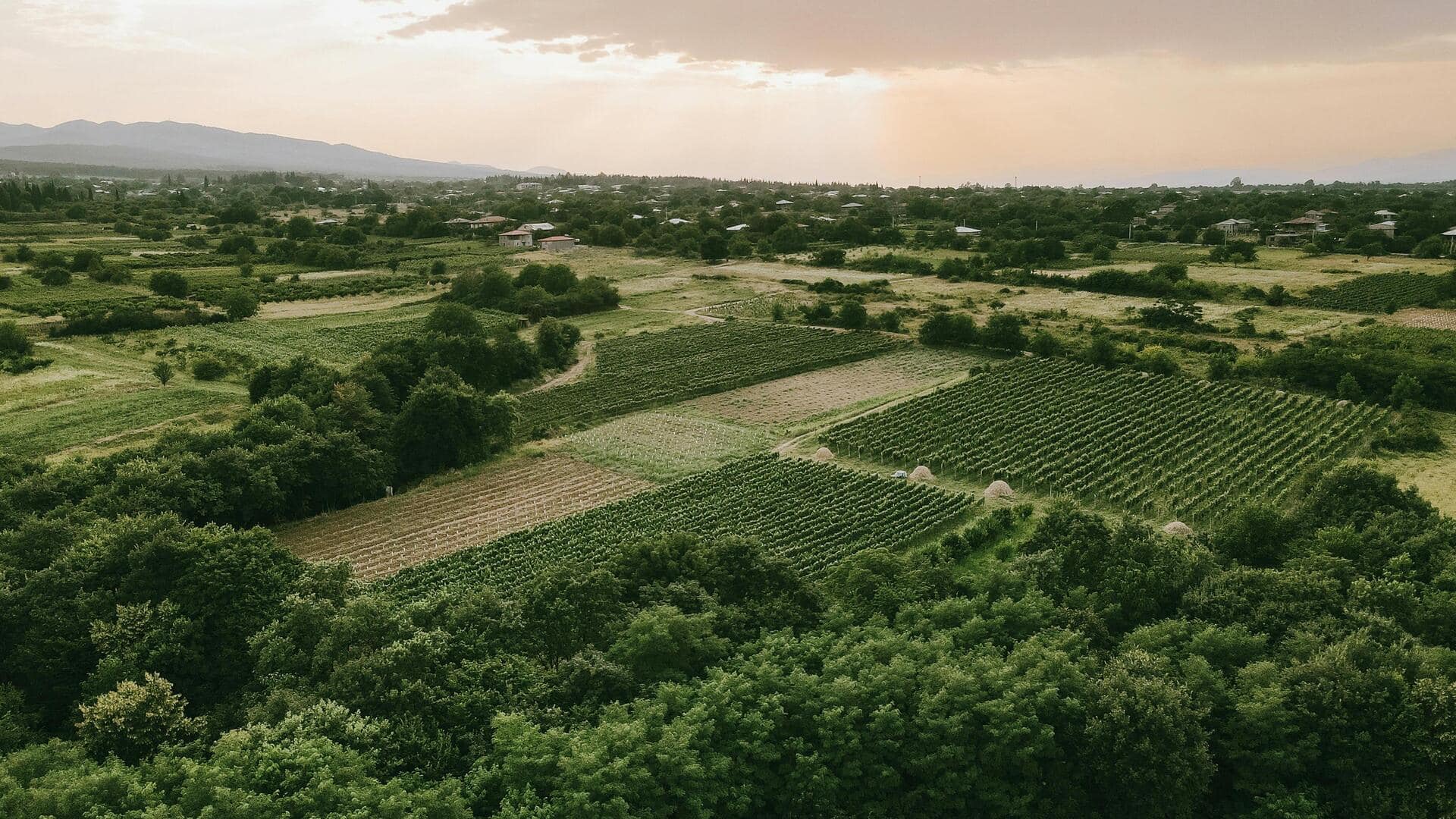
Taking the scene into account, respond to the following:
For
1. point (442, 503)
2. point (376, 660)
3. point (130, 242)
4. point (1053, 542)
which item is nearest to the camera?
point (376, 660)

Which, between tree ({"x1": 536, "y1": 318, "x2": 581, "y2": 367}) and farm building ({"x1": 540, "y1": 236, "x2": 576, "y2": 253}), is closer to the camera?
tree ({"x1": 536, "y1": 318, "x2": 581, "y2": 367})

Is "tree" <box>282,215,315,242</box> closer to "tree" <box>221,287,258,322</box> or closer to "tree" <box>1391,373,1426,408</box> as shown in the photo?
"tree" <box>221,287,258,322</box>

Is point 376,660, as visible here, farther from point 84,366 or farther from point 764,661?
point 84,366

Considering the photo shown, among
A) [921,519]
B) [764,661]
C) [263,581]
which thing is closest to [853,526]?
[921,519]

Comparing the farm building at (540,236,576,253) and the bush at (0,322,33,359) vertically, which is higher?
the farm building at (540,236,576,253)

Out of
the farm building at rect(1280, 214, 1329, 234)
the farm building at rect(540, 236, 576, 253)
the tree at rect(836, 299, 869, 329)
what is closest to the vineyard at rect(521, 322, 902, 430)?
the tree at rect(836, 299, 869, 329)

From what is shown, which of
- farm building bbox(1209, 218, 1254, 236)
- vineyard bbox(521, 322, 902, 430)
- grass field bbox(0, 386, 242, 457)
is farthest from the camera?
farm building bbox(1209, 218, 1254, 236)

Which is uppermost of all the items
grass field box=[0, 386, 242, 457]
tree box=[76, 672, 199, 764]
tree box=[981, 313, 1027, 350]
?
tree box=[981, 313, 1027, 350]

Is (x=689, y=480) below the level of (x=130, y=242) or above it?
below
